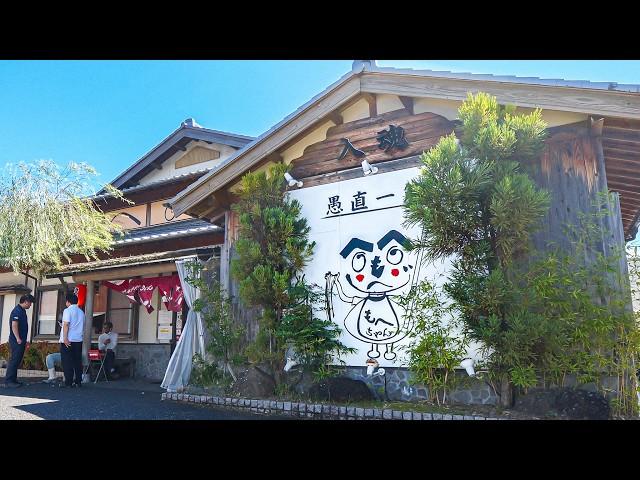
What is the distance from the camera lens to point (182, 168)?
1469 centimetres

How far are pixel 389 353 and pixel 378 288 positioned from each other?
0.91m

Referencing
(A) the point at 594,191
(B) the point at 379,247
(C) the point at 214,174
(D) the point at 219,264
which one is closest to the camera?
(A) the point at 594,191

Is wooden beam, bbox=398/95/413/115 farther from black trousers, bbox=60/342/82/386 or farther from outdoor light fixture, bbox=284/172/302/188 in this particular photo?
black trousers, bbox=60/342/82/386

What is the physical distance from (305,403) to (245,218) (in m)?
2.96

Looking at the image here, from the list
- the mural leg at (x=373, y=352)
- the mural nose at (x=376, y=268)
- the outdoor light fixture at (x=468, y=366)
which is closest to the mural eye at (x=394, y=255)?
the mural nose at (x=376, y=268)

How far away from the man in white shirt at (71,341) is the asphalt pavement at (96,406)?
0.40m

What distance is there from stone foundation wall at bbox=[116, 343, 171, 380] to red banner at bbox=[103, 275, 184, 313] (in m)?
0.98

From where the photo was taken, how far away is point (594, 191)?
601 centimetres

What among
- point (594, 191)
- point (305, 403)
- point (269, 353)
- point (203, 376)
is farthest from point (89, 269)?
point (594, 191)

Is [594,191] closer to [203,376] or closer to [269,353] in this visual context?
[269,353]

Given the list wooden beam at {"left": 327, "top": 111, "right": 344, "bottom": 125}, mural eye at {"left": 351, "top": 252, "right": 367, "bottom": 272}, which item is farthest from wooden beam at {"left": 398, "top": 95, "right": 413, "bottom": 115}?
mural eye at {"left": 351, "top": 252, "right": 367, "bottom": 272}

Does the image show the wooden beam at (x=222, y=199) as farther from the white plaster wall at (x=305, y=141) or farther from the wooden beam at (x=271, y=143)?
the white plaster wall at (x=305, y=141)

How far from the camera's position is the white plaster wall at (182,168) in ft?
45.9

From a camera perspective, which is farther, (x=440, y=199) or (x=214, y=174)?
(x=214, y=174)
